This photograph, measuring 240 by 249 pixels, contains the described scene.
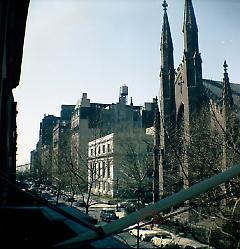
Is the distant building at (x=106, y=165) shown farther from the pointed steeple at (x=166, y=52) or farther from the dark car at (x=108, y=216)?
the pointed steeple at (x=166, y=52)

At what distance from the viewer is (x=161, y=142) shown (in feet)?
116

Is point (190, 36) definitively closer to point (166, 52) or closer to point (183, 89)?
point (166, 52)

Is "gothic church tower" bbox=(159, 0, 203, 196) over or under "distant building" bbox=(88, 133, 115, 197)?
over

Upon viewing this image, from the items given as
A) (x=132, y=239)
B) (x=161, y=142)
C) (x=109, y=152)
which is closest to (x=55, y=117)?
(x=109, y=152)

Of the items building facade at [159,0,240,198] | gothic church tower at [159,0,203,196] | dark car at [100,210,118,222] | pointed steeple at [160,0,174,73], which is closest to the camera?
dark car at [100,210,118,222]

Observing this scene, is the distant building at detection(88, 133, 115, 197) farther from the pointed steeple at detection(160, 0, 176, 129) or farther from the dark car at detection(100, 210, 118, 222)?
the dark car at detection(100, 210, 118, 222)

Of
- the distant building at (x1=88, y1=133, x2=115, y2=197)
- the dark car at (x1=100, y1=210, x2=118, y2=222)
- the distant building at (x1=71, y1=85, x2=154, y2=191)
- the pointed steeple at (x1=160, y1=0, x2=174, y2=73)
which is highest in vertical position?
the pointed steeple at (x1=160, y1=0, x2=174, y2=73)

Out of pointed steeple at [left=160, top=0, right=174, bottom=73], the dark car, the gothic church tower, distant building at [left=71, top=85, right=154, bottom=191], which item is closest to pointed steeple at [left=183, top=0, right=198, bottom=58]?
the gothic church tower

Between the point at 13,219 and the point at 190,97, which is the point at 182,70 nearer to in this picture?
the point at 190,97

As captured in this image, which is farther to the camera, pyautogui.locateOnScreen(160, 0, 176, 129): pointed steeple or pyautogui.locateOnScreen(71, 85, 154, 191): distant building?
pyautogui.locateOnScreen(71, 85, 154, 191): distant building

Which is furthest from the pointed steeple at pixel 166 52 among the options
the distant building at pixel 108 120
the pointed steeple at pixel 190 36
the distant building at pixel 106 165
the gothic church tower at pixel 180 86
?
the distant building at pixel 108 120

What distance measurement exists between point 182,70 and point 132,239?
20.7 metres

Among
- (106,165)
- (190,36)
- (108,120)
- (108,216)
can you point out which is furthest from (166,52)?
(108,120)

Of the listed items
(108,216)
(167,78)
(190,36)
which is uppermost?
(190,36)
